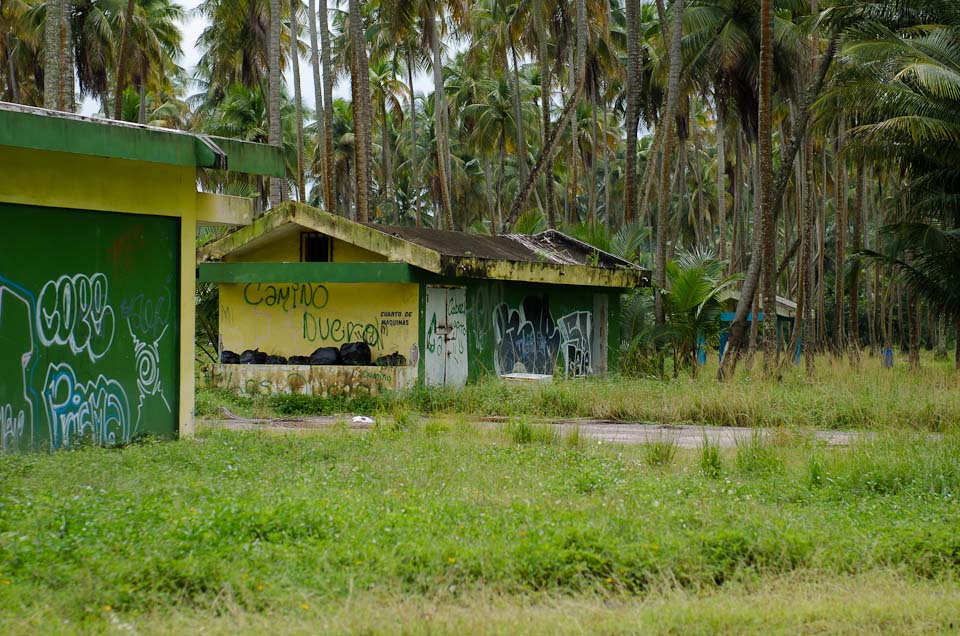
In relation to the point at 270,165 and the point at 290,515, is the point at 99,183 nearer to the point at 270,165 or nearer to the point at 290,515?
the point at 270,165

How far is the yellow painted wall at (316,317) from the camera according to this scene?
19.9m

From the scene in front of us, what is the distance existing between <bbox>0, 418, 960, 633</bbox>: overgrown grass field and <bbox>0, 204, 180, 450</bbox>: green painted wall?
1.21 metres

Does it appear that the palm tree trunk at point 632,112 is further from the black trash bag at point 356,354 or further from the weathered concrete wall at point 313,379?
the weathered concrete wall at point 313,379

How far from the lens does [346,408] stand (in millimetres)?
18625

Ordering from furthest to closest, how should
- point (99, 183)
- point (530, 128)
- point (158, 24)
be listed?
point (530, 128) < point (158, 24) < point (99, 183)

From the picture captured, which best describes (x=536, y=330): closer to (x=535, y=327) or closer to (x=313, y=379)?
(x=535, y=327)

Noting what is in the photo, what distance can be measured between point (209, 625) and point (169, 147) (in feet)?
23.2

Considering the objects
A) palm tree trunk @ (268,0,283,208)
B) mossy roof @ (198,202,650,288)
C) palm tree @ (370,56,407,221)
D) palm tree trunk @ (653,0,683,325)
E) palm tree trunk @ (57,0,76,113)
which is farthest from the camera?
palm tree @ (370,56,407,221)

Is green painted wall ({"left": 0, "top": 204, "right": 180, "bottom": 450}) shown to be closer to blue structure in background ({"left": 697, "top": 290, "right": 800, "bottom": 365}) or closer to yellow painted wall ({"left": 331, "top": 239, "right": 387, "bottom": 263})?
yellow painted wall ({"left": 331, "top": 239, "right": 387, "bottom": 263})

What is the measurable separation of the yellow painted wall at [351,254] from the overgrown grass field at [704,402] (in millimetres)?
3014

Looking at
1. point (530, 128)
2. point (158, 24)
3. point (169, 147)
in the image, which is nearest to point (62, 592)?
point (169, 147)

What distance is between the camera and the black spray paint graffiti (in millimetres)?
22453

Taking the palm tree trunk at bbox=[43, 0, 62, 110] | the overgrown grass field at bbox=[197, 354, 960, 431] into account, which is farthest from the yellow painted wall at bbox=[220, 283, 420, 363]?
the palm tree trunk at bbox=[43, 0, 62, 110]

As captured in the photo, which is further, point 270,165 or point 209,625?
point 270,165
